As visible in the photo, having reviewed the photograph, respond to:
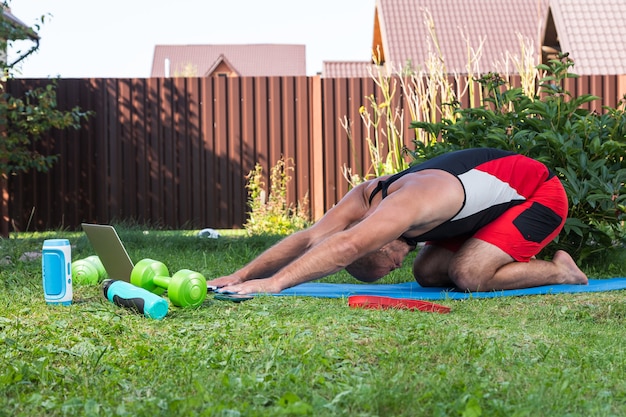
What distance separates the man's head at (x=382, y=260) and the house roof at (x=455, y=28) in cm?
1378

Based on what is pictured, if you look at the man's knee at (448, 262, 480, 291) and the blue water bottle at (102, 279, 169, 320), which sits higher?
the blue water bottle at (102, 279, 169, 320)

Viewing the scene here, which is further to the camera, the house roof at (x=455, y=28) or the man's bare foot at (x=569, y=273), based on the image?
the house roof at (x=455, y=28)

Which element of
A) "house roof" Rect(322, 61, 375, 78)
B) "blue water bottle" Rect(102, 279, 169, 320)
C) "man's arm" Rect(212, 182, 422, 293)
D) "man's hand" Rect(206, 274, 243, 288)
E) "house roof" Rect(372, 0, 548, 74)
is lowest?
"man's hand" Rect(206, 274, 243, 288)

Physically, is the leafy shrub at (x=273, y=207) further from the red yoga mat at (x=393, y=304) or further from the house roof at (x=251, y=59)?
the house roof at (x=251, y=59)

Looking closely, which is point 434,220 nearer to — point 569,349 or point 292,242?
point 292,242

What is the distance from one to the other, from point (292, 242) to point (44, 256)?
1327 millimetres

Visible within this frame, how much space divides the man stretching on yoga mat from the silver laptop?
1.61ft

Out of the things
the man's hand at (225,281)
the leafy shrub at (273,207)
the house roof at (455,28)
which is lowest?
the leafy shrub at (273,207)

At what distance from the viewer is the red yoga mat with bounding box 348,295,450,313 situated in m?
3.29

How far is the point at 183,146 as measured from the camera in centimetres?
906

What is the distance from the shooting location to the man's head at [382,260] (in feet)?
12.7

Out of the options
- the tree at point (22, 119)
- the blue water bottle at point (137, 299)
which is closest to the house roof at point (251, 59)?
the tree at point (22, 119)

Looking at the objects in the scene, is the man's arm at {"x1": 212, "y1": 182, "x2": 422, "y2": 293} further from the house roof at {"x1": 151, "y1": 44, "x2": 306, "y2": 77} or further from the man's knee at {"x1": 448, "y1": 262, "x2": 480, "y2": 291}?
the house roof at {"x1": 151, "y1": 44, "x2": 306, "y2": 77}

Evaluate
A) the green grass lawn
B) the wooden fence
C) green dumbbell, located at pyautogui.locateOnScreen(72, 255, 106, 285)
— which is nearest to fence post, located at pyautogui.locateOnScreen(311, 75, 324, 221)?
the wooden fence
